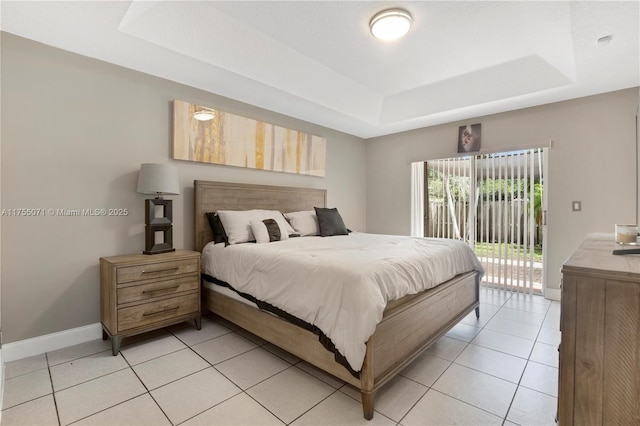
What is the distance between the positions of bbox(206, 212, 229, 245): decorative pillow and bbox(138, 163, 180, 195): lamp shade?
0.56 metres

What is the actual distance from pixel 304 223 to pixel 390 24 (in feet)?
7.50

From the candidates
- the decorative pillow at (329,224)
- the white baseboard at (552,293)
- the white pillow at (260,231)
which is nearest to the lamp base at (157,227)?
the white pillow at (260,231)

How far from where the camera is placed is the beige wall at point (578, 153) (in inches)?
128

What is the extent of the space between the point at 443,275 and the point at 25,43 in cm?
379

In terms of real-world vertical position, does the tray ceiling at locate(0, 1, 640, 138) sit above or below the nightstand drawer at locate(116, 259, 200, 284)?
above

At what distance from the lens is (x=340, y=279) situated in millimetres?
1748

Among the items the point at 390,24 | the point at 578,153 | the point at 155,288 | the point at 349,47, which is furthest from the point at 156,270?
the point at 578,153

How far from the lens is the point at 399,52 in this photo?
2891 millimetres

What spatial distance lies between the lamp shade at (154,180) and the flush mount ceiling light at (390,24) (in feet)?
7.19

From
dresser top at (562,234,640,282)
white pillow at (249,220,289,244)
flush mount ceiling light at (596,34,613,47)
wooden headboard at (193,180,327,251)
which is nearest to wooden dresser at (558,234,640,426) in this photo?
dresser top at (562,234,640,282)

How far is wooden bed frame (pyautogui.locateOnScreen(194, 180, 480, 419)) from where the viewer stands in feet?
5.54

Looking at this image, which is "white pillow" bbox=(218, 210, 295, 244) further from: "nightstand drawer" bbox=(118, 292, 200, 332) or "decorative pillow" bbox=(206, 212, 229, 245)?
"nightstand drawer" bbox=(118, 292, 200, 332)

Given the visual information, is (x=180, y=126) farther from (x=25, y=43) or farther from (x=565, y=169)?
(x=565, y=169)

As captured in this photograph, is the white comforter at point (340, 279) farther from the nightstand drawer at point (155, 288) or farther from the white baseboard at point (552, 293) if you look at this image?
the white baseboard at point (552, 293)
